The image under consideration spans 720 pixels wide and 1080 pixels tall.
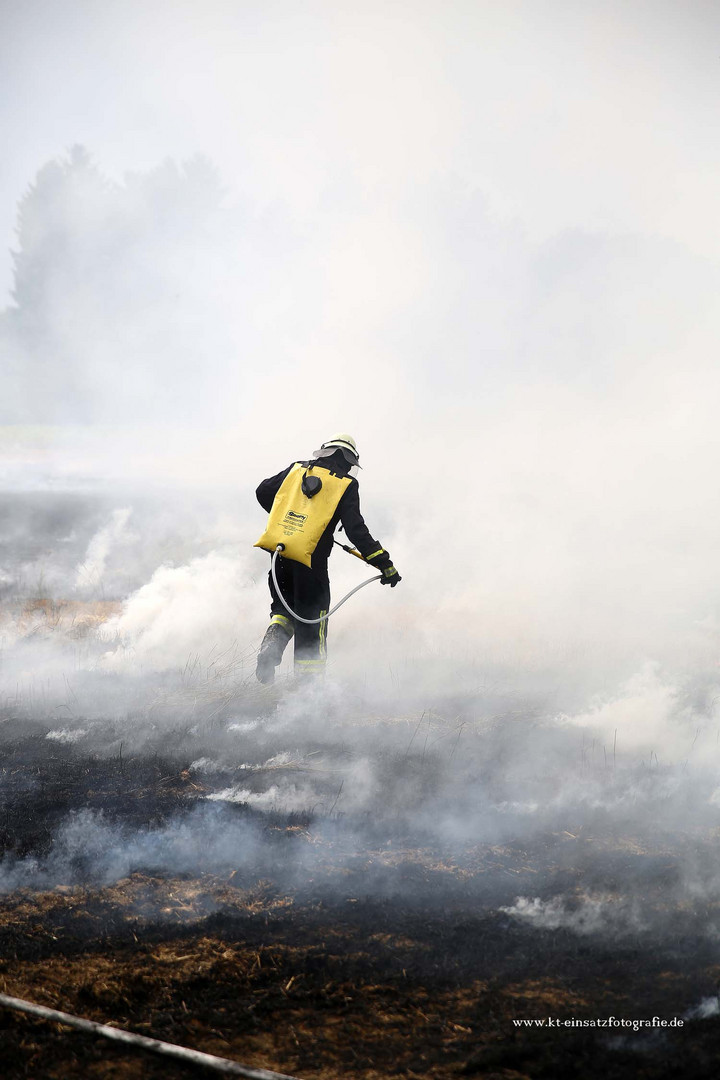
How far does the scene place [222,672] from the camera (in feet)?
24.2

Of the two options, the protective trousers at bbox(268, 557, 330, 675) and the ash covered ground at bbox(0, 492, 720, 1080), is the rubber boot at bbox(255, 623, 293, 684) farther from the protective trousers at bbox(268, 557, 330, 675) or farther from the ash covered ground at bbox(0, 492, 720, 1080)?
the ash covered ground at bbox(0, 492, 720, 1080)

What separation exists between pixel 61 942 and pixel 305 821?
144cm

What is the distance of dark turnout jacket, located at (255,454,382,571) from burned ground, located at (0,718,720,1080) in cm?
238

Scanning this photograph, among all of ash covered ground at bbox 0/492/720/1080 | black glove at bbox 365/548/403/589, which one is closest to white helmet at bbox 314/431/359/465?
black glove at bbox 365/548/403/589

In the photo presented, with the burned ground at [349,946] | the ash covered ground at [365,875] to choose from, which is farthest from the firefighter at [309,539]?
the burned ground at [349,946]

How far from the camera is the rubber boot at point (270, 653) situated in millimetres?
6039

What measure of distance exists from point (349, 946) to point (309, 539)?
3463 millimetres

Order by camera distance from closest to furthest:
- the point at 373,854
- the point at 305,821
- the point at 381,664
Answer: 1. the point at 373,854
2. the point at 305,821
3. the point at 381,664

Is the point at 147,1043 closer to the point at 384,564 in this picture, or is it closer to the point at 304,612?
the point at 384,564

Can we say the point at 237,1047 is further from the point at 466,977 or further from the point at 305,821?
the point at 305,821

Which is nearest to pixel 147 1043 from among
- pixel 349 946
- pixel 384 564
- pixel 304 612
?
pixel 349 946

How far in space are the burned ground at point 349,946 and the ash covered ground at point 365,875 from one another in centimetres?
1

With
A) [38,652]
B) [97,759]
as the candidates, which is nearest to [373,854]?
[97,759]

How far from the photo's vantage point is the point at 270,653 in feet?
19.9
